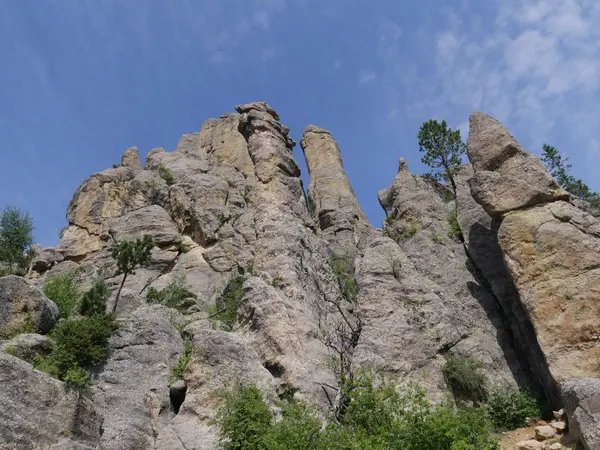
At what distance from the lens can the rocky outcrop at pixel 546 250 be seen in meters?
19.9

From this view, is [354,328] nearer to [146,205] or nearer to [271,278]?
[271,278]

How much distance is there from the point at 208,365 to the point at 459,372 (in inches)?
385

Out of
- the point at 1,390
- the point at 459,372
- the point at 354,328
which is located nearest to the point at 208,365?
the point at 1,390

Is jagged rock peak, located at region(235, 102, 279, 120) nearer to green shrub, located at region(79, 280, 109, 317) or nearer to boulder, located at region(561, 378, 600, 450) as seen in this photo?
green shrub, located at region(79, 280, 109, 317)

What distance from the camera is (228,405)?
1619cm

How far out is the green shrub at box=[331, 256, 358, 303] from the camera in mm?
27938

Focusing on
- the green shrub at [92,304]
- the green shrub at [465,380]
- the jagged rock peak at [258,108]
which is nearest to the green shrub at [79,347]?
the green shrub at [92,304]

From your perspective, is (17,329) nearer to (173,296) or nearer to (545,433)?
(173,296)

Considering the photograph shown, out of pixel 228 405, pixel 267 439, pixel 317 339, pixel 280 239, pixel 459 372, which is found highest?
pixel 280 239

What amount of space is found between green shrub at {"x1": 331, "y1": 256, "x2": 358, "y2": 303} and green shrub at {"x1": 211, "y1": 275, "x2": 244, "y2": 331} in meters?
5.39

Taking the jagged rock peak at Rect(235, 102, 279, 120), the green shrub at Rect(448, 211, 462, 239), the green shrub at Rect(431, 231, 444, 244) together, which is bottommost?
the green shrub at Rect(431, 231, 444, 244)

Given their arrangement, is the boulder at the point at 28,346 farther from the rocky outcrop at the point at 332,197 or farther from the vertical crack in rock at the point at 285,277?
the rocky outcrop at the point at 332,197

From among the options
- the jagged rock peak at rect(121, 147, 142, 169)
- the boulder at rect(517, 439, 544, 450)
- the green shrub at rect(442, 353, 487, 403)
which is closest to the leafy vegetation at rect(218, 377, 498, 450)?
the boulder at rect(517, 439, 544, 450)

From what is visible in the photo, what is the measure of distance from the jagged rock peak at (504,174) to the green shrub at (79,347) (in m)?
18.1
